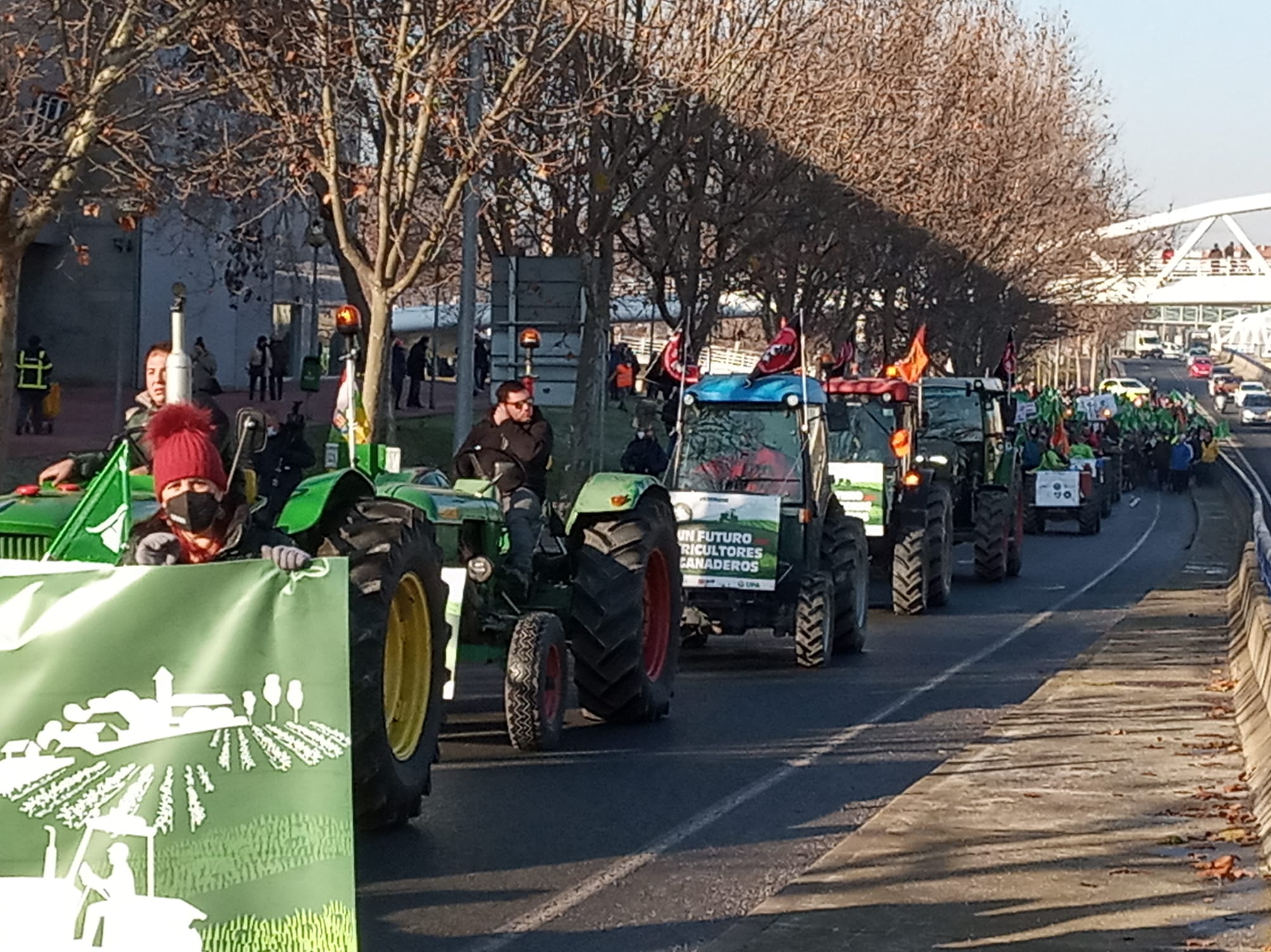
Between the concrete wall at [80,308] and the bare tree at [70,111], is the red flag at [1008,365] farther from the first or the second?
the bare tree at [70,111]

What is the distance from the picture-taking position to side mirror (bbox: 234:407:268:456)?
27.7 ft

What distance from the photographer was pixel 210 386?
11.0 metres

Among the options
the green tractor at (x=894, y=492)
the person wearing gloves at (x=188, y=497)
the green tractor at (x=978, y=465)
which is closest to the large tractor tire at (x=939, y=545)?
the green tractor at (x=894, y=492)

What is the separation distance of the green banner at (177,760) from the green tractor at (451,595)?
2113 mm

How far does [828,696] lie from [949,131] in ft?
104

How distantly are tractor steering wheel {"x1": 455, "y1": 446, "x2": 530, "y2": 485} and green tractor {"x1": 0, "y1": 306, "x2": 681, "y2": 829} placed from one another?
0.62ft

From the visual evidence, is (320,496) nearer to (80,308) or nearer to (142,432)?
(142,432)

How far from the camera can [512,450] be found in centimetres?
1348

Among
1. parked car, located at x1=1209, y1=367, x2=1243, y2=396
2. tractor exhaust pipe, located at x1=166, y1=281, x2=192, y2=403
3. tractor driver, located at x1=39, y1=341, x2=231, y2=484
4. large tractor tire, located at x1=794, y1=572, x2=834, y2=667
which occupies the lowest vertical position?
large tractor tire, located at x1=794, y1=572, x2=834, y2=667

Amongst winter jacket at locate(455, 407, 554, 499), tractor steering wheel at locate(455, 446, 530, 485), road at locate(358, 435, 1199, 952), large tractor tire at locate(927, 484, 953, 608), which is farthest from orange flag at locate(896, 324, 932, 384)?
tractor steering wheel at locate(455, 446, 530, 485)

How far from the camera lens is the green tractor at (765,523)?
16547 mm

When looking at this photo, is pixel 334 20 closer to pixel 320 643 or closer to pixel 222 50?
pixel 222 50

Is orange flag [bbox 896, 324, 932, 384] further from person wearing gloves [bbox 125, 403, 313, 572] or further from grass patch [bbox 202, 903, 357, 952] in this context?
grass patch [bbox 202, 903, 357, 952]

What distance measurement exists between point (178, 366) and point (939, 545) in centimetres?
1472
